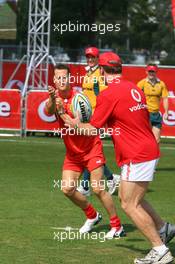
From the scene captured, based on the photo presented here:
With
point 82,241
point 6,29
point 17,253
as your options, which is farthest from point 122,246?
point 6,29

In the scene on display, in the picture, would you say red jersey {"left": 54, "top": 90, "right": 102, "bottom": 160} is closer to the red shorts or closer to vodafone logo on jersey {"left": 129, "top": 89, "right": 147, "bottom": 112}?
the red shorts

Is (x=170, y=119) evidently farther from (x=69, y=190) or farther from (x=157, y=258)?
(x=157, y=258)

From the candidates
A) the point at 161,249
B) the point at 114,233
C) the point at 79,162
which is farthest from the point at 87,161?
the point at 161,249

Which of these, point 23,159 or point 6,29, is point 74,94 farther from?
point 6,29

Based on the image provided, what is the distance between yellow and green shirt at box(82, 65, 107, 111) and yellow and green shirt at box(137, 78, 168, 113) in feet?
11.7

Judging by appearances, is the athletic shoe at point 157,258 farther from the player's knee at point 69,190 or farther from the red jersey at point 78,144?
the red jersey at point 78,144

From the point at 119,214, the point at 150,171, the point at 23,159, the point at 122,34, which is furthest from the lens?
the point at 122,34

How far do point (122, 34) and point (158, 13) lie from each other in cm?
1758

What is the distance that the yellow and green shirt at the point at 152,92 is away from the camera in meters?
17.6

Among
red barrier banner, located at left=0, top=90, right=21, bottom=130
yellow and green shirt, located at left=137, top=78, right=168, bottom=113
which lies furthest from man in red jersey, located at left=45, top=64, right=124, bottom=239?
red barrier banner, located at left=0, top=90, right=21, bottom=130

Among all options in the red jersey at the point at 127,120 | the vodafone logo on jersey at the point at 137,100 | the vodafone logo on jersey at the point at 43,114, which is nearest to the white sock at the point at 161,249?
the red jersey at the point at 127,120

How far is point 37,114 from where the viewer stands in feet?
81.0

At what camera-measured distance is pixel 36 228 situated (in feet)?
35.1

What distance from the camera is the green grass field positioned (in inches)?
362
